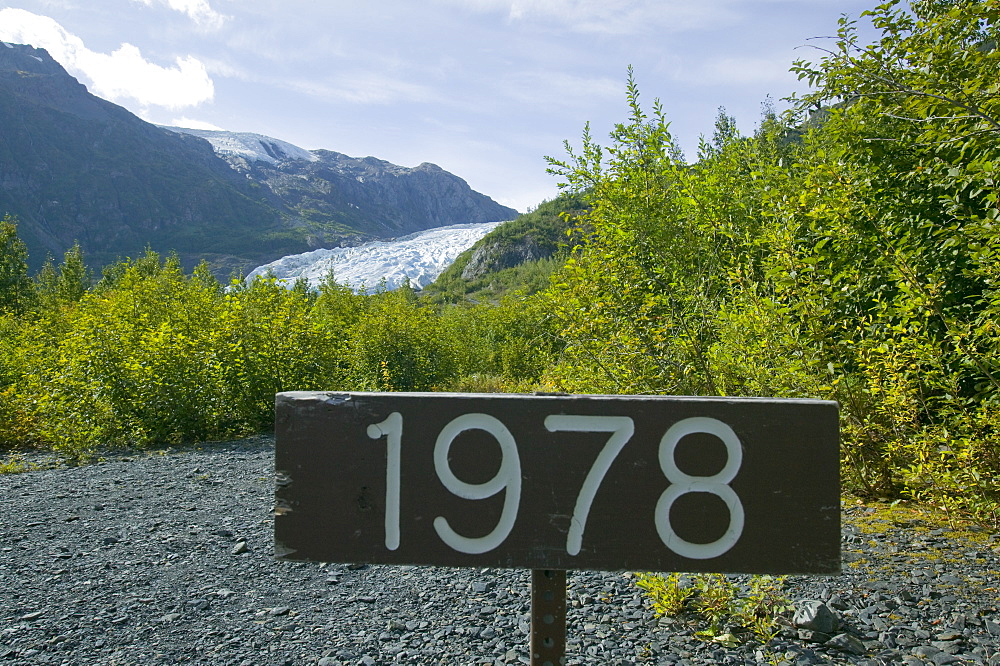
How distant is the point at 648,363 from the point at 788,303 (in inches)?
39.2

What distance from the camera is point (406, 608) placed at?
3045 millimetres

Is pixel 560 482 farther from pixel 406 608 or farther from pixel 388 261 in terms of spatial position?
pixel 388 261

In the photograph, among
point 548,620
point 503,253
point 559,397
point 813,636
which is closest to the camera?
point 559,397

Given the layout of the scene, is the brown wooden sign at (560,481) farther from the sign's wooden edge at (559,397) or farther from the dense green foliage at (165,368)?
the dense green foliage at (165,368)

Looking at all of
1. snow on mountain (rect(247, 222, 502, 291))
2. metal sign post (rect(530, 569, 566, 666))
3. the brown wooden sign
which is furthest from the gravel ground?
snow on mountain (rect(247, 222, 502, 291))

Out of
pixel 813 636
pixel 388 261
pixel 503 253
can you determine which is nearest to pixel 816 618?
pixel 813 636

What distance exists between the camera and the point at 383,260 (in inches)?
3088

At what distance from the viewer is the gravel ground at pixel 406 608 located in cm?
253

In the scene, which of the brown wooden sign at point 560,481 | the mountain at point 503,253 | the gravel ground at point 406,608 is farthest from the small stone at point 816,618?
the mountain at point 503,253

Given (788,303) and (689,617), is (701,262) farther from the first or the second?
(689,617)

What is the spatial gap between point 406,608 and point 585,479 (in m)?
2.17

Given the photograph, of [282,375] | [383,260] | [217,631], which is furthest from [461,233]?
[217,631]

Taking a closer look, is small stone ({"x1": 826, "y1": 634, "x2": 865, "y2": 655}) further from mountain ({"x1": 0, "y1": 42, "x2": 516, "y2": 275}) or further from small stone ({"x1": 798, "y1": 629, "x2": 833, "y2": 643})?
mountain ({"x1": 0, "y1": 42, "x2": 516, "y2": 275})

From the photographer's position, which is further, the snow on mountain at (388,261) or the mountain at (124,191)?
the mountain at (124,191)
